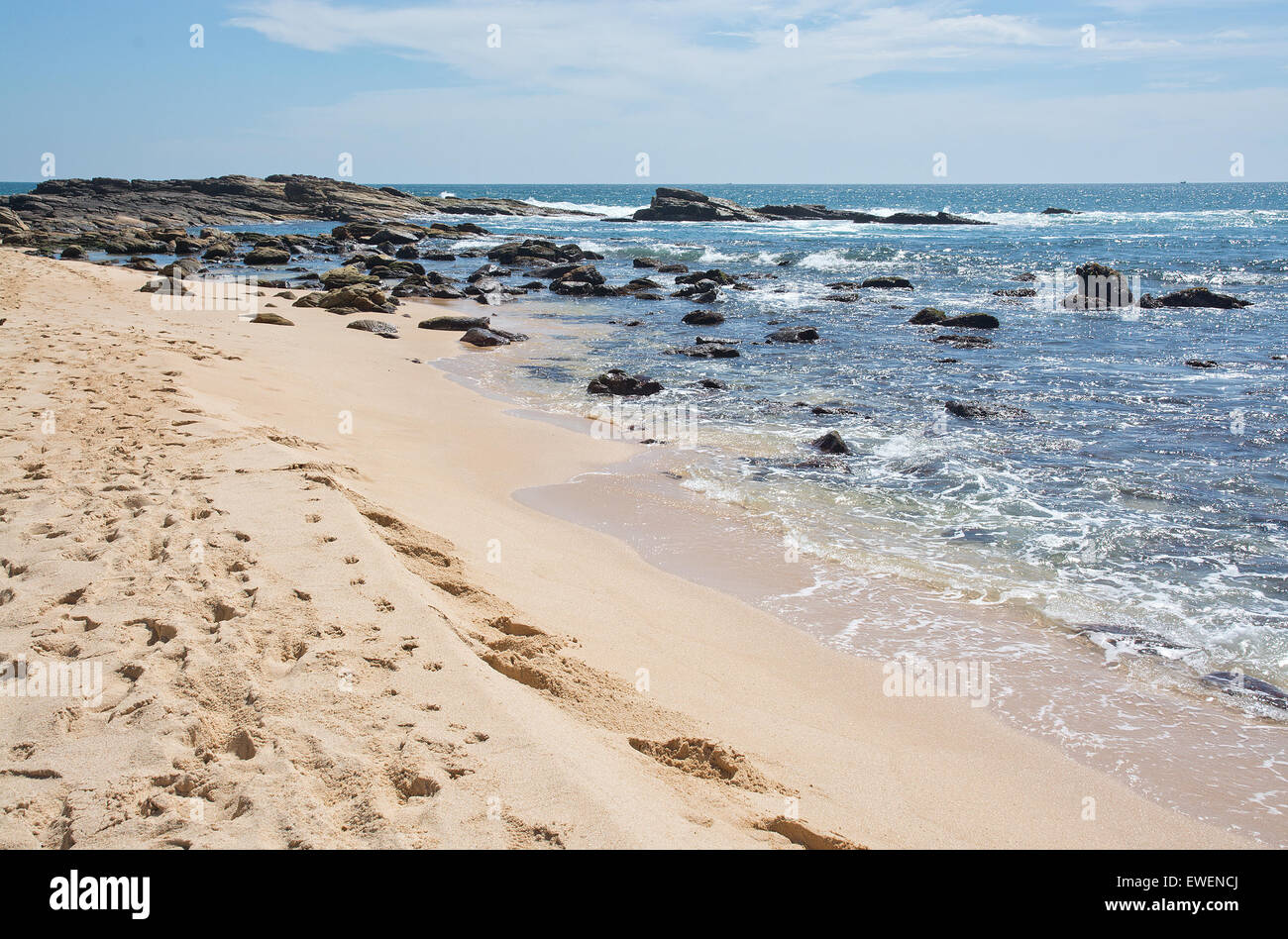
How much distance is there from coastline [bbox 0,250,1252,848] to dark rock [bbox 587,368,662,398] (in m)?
5.61

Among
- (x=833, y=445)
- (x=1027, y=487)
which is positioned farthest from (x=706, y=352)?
(x=1027, y=487)

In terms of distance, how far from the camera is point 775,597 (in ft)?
20.2

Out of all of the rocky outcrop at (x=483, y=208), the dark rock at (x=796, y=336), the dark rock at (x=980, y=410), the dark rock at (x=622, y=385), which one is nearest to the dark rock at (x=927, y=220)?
the rocky outcrop at (x=483, y=208)

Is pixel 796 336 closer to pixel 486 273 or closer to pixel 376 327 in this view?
pixel 376 327

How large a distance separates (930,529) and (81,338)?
1124 centimetres

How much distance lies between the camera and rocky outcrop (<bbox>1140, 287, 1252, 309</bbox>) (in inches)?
916

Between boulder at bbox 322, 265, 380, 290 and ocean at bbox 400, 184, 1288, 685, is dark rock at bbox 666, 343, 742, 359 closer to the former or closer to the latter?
ocean at bbox 400, 184, 1288, 685

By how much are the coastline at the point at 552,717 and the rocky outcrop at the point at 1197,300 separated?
2360cm

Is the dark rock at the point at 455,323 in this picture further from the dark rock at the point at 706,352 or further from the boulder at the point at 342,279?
the boulder at the point at 342,279

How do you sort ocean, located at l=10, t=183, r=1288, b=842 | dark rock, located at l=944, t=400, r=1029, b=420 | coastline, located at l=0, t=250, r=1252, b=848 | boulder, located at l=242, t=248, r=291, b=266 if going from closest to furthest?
coastline, located at l=0, t=250, r=1252, b=848 < ocean, located at l=10, t=183, r=1288, b=842 < dark rock, located at l=944, t=400, r=1029, b=420 < boulder, located at l=242, t=248, r=291, b=266

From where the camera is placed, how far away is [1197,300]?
23609 millimetres

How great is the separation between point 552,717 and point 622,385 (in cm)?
991

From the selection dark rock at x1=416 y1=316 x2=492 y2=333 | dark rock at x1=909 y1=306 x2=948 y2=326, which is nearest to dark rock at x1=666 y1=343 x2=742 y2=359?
dark rock at x1=416 y1=316 x2=492 y2=333
